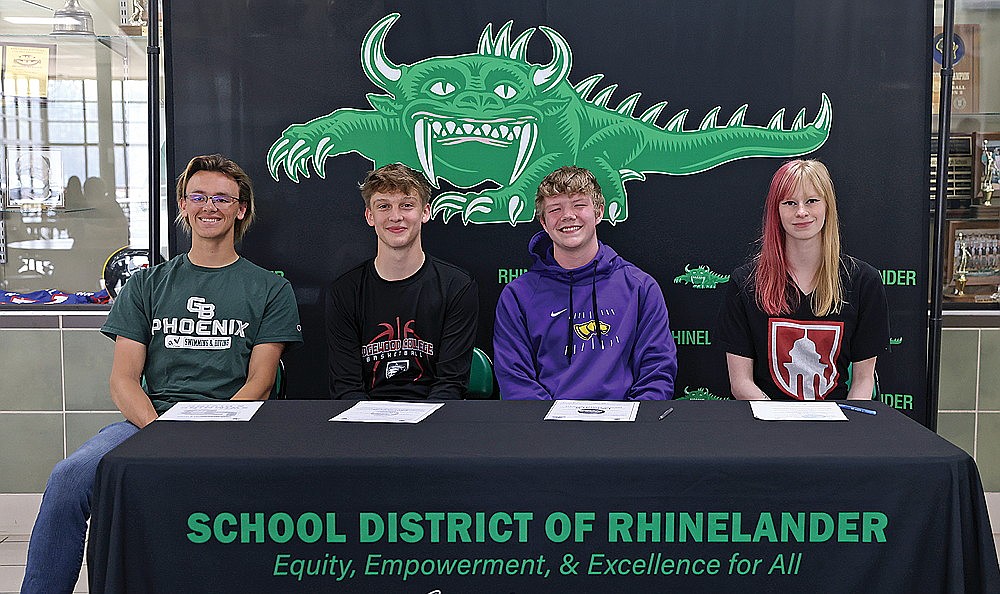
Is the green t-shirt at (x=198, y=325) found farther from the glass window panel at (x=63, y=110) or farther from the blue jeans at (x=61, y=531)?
the glass window panel at (x=63, y=110)

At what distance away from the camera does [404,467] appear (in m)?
1.62

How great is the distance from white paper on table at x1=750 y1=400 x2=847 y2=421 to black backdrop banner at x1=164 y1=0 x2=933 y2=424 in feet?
3.38

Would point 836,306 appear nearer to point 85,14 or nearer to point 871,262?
point 871,262

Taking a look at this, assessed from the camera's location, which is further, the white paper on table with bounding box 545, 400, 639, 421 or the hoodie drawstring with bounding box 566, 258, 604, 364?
the hoodie drawstring with bounding box 566, 258, 604, 364

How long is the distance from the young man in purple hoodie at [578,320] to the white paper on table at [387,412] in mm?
574

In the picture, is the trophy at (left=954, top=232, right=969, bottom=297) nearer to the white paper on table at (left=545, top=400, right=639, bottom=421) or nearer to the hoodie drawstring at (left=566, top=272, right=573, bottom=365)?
the hoodie drawstring at (left=566, top=272, right=573, bottom=365)

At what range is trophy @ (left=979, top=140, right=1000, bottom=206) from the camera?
327 centimetres

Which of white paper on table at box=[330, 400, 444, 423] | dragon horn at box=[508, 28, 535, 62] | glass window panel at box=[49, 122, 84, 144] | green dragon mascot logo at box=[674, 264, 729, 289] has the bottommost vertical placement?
white paper on table at box=[330, 400, 444, 423]

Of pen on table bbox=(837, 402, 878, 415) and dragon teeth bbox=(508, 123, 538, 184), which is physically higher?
dragon teeth bbox=(508, 123, 538, 184)

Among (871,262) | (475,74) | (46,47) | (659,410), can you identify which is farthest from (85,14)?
(871,262)

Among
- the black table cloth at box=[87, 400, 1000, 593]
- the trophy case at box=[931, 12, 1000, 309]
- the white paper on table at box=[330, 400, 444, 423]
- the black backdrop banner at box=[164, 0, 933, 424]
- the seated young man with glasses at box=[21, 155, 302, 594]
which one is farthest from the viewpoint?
the trophy case at box=[931, 12, 1000, 309]

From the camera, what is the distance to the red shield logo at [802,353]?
262cm

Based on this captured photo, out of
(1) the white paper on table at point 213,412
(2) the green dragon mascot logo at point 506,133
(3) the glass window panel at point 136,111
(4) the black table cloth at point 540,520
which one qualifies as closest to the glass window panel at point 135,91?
(3) the glass window panel at point 136,111

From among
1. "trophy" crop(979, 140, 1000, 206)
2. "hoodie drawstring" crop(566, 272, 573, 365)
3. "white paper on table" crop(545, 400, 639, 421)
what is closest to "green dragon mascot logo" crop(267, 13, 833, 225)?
"hoodie drawstring" crop(566, 272, 573, 365)
